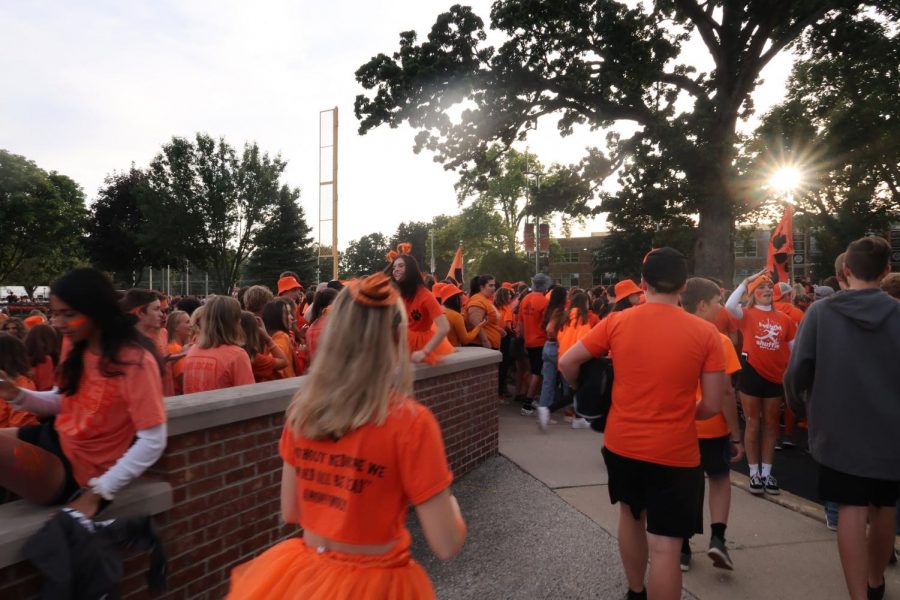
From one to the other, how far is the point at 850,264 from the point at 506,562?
2.77m

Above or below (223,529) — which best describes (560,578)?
below

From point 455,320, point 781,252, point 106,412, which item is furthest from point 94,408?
point 781,252

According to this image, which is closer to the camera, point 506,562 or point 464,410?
point 506,562

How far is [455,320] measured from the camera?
808 cm

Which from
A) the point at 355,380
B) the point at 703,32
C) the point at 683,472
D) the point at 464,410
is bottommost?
the point at 464,410

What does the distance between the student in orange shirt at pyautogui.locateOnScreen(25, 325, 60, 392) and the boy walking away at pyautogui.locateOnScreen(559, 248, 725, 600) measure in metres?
3.76

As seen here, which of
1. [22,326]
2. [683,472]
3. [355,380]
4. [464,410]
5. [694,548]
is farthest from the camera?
[464,410]

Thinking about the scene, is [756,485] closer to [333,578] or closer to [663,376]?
[663,376]

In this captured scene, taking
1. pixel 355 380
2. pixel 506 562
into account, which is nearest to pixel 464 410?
pixel 506 562

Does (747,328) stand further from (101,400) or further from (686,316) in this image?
(101,400)

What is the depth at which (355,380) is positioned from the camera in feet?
5.97

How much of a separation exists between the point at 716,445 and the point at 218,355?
3.25m

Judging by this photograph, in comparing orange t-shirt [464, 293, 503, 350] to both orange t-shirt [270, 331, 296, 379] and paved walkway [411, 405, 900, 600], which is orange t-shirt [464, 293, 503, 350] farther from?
orange t-shirt [270, 331, 296, 379]

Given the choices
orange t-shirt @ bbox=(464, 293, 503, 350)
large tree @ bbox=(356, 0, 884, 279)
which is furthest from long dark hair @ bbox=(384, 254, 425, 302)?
large tree @ bbox=(356, 0, 884, 279)
